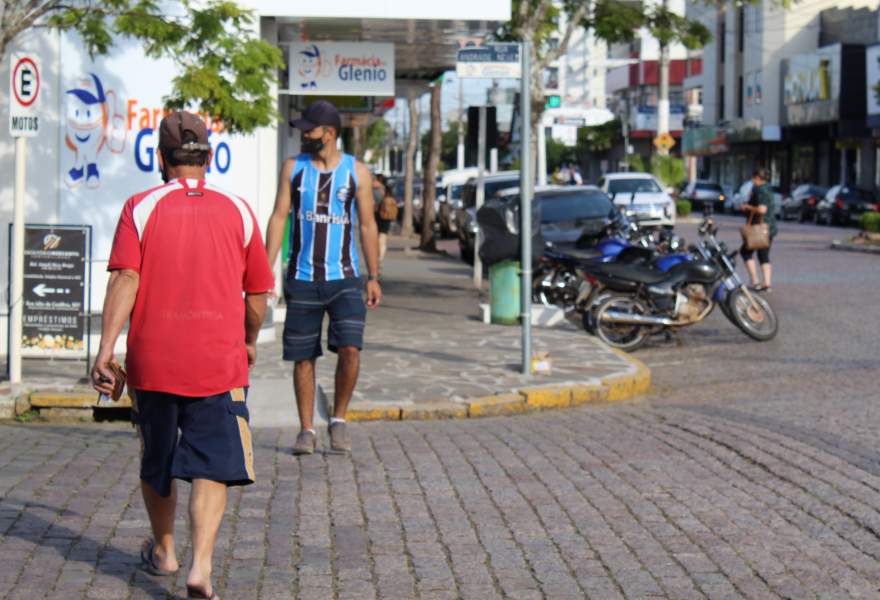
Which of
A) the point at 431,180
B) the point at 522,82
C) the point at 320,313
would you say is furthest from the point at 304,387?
the point at 431,180

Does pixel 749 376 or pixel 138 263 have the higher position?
pixel 138 263

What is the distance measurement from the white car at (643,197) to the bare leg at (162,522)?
28.5 metres

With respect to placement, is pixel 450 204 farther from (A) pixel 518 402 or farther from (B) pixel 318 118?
(B) pixel 318 118

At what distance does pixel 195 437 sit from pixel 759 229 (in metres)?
16.6

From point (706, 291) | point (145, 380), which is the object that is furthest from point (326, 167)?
point (706, 291)

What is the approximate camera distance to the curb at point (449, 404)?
1055cm

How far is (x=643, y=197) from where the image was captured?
3647 cm

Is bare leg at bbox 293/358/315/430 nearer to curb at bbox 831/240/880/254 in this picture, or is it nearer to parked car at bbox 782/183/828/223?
curb at bbox 831/240/880/254

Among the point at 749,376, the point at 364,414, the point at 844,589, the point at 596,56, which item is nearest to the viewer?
the point at 844,589

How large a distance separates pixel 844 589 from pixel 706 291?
992cm

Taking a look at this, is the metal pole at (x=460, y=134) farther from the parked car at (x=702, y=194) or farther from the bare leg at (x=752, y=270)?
the bare leg at (x=752, y=270)

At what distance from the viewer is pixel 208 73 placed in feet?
38.5

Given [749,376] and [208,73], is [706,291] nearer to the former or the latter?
[749,376]

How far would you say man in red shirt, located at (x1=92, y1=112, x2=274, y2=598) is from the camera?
5.28 meters
